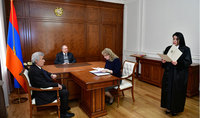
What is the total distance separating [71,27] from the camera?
5.12 meters

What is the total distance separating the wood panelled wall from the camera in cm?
447

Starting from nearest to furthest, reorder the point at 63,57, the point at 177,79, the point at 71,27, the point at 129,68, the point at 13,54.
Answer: the point at 177,79, the point at 13,54, the point at 129,68, the point at 63,57, the point at 71,27

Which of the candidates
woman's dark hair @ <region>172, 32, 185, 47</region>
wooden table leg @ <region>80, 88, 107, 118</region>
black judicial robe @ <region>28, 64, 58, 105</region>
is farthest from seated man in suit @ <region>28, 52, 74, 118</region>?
woman's dark hair @ <region>172, 32, 185, 47</region>

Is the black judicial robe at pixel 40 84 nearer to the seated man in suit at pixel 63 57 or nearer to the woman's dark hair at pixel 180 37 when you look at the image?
the seated man in suit at pixel 63 57

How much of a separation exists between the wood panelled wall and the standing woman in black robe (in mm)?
3303

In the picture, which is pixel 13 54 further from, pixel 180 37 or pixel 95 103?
pixel 180 37

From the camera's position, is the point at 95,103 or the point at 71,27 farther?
the point at 71,27

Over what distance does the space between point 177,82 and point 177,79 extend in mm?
57

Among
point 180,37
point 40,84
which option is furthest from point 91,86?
point 180,37

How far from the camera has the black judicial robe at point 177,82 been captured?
104 inches

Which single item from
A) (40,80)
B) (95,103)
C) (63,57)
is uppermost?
(63,57)

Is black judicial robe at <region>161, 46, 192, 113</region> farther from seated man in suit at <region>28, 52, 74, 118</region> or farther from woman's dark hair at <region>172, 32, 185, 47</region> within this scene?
seated man in suit at <region>28, 52, 74, 118</region>

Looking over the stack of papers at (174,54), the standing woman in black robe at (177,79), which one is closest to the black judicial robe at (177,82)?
the standing woman in black robe at (177,79)

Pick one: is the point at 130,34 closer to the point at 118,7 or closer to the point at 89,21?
the point at 118,7
